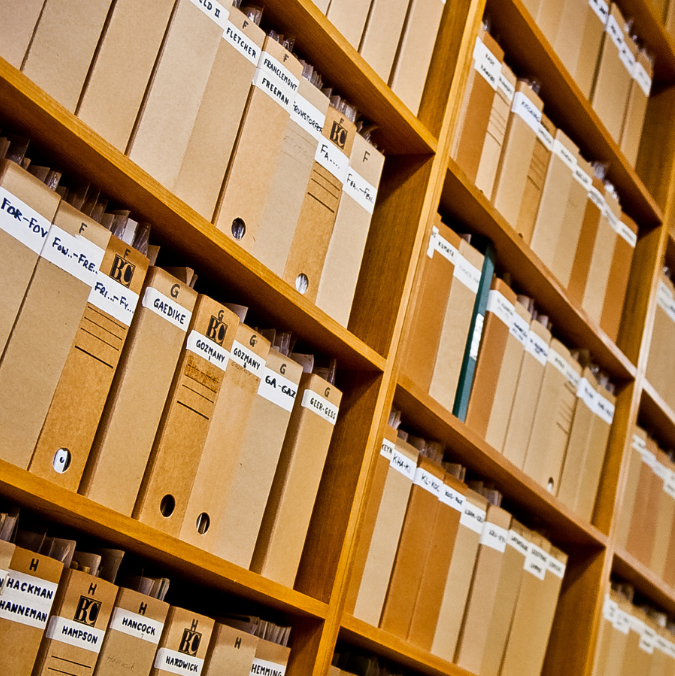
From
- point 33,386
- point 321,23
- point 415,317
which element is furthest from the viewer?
point 415,317

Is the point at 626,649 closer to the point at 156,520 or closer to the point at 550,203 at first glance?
the point at 550,203

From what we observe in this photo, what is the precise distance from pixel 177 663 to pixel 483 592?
727 mm

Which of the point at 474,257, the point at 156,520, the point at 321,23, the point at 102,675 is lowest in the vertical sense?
the point at 102,675

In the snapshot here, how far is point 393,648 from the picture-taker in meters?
1.44

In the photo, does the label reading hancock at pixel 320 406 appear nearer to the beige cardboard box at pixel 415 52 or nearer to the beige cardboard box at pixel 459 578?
the beige cardboard box at pixel 459 578

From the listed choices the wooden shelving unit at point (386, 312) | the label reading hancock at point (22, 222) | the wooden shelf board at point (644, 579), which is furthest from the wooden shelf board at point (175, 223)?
the wooden shelf board at point (644, 579)

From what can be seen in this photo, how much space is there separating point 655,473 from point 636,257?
0.56 metres

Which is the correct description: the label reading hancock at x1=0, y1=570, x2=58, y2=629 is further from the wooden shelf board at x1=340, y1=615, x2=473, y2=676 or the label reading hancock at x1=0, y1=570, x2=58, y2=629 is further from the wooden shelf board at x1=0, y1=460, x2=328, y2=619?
the wooden shelf board at x1=340, y1=615, x2=473, y2=676

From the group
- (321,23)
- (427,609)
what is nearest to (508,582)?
(427,609)

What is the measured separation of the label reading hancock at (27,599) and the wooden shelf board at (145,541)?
0.27ft

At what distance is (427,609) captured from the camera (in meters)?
1.55

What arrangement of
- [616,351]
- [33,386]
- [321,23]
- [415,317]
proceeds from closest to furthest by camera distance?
[33,386] → [321,23] → [415,317] → [616,351]

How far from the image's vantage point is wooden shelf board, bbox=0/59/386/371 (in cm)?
97

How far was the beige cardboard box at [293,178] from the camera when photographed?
1.27 m
